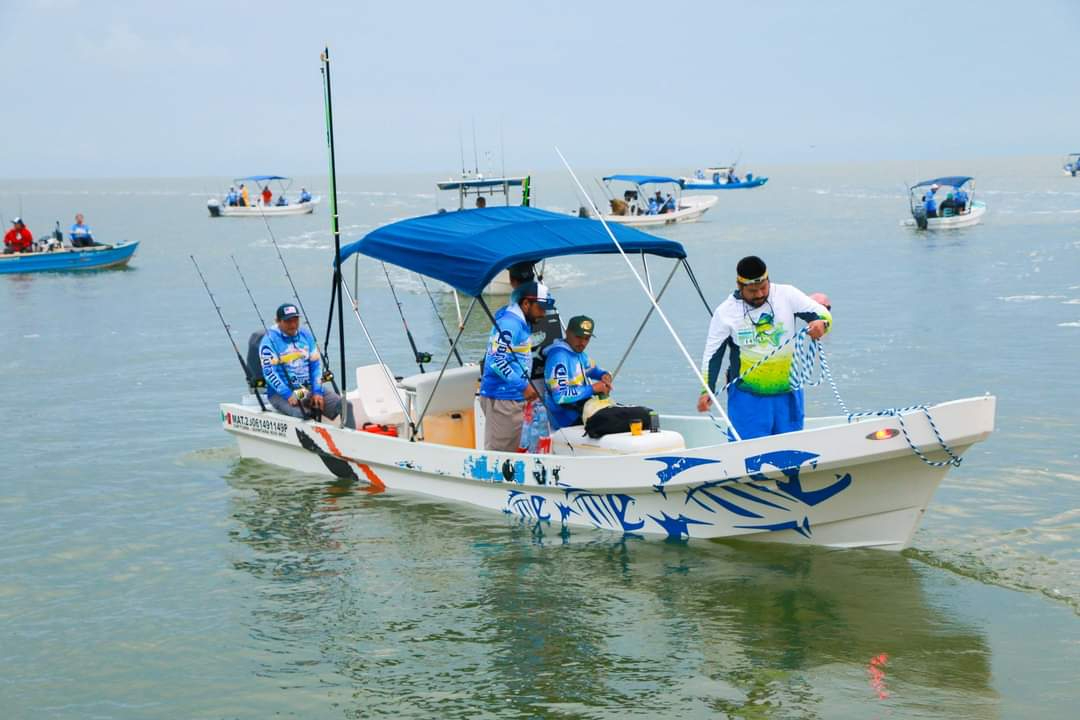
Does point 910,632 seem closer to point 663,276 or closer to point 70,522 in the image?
point 70,522

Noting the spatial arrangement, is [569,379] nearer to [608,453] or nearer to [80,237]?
[608,453]

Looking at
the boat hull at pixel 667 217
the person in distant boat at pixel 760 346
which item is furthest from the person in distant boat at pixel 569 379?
the boat hull at pixel 667 217

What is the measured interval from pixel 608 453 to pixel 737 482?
1233 mm

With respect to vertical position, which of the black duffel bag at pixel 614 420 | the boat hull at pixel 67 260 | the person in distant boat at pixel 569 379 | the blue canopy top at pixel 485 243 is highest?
the boat hull at pixel 67 260

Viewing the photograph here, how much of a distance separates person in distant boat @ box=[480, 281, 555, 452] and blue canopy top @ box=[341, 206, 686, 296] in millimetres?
403

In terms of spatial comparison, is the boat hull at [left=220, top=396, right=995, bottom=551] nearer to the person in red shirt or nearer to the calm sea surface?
the calm sea surface

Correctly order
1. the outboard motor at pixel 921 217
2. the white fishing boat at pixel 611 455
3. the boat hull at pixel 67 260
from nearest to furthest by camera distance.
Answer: the white fishing boat at pixel 611 455 → the boat hull at pixel 67 260 → the outboard motor at pixel 921 217

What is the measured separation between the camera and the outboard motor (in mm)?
49188

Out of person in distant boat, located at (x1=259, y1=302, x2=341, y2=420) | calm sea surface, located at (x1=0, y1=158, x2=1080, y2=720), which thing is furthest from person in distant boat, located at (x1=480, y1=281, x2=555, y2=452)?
person in distant boat, located at (x1=259, y1=302, x2=341, y2=420)

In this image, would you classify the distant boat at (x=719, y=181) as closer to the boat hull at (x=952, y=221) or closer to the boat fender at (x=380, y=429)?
the boat hull at (x=952, y=221)

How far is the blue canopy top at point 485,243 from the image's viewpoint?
9430 millimetres

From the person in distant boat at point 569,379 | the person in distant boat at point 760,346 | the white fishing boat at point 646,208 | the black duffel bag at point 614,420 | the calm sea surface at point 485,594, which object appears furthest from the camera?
the white fishing boat at point 646,208

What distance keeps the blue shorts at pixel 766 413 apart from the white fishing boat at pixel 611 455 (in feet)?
1.07

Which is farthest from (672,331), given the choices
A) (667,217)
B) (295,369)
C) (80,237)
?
(667,217)
